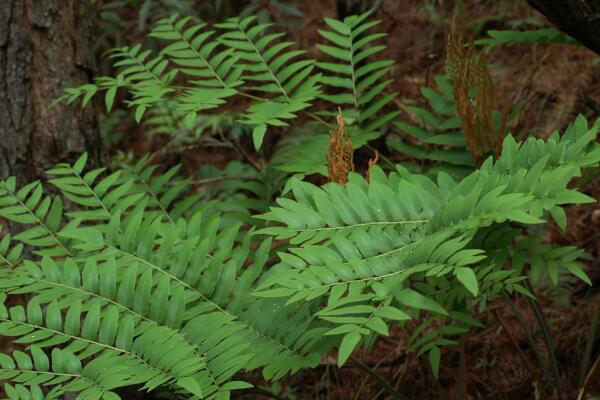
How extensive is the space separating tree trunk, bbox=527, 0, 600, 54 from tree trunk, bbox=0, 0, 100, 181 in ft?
5.66

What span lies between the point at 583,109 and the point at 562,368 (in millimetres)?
1431

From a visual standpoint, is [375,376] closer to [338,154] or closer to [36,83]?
[338,154]

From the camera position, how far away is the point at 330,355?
295 centimetres

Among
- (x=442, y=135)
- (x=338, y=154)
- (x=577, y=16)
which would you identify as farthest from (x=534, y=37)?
(x=338, y=154)

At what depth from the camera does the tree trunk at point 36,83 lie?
2.72m

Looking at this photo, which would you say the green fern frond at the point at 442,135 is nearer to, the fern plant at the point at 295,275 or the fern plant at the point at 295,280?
the fern plant at the point at 295,275

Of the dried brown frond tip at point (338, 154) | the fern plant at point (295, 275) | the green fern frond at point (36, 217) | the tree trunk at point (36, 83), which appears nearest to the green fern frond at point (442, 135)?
the fern plant at point (295, 275)

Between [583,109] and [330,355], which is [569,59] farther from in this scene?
[330,355]

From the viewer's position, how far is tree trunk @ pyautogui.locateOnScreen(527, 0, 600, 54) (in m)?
1.97

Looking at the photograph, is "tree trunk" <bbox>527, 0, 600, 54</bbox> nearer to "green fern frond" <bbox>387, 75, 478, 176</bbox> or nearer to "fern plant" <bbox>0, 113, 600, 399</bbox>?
"fern plant" <bbox>0, 113, 600, 399</bbox>

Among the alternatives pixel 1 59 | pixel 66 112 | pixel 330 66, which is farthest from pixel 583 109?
pixel 1 59

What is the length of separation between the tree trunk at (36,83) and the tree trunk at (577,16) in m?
1.73

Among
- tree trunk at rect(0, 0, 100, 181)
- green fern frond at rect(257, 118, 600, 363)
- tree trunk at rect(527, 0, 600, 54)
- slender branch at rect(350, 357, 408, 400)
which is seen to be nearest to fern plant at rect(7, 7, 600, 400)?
green fern frond at rect(257, 118, 600, 363)

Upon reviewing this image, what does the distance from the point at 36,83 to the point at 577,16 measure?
192cm
